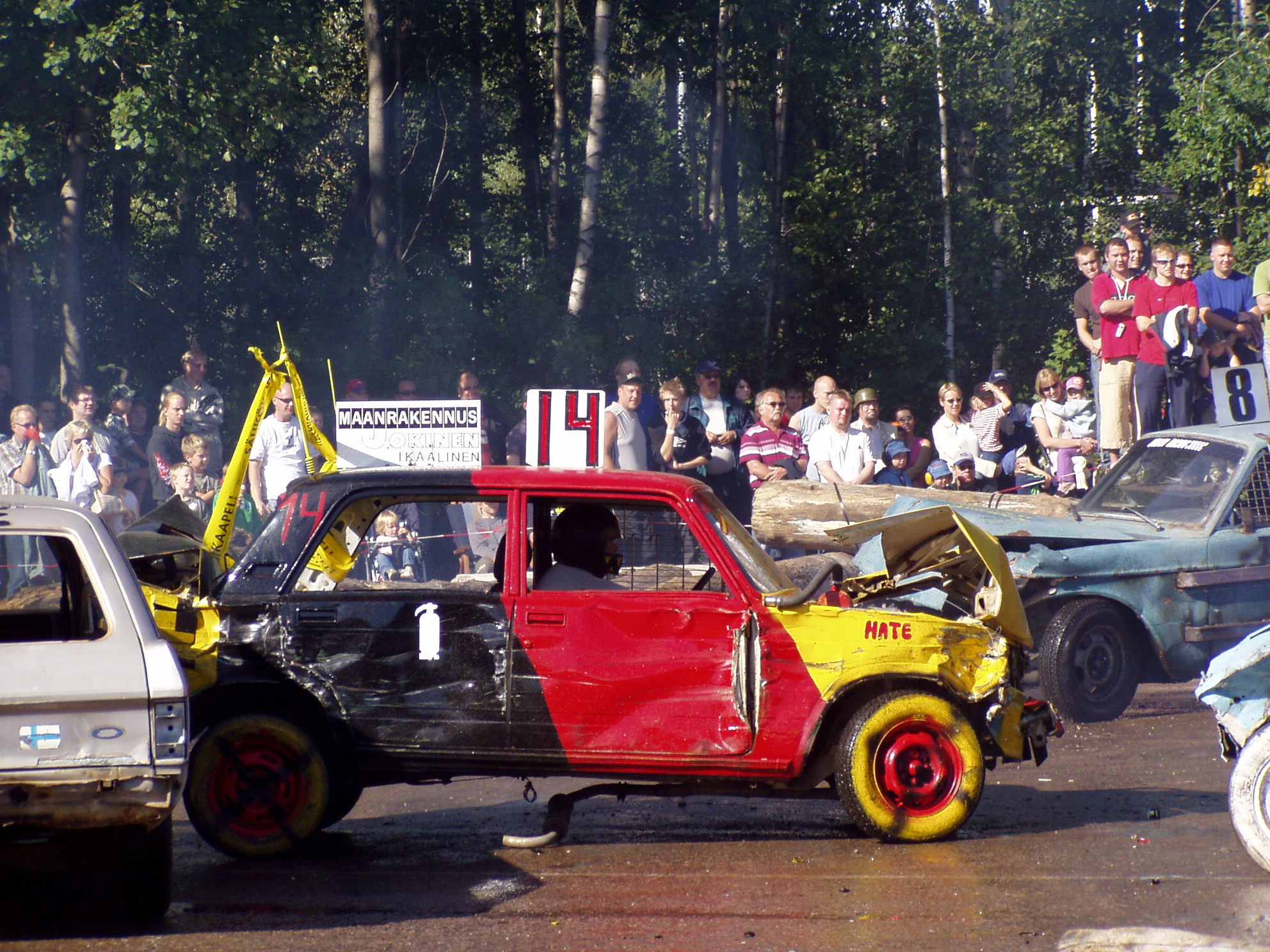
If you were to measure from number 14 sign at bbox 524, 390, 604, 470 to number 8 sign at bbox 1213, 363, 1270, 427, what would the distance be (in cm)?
579

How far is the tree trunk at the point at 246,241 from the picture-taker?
1988 cm

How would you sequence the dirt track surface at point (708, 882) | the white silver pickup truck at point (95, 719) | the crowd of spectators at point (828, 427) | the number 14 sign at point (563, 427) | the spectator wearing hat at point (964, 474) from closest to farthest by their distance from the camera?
the white silver pickup truck at point (95, 719)
the dirt track surface at point (708, 882)
the number 14 sign at point (563, 427)
the crowd of spectators at point (828, 427)
the spectator wearing hat at point (964, 474)

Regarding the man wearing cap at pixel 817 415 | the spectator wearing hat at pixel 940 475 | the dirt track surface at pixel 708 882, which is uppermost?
the man wearing cap at pixel 817 415

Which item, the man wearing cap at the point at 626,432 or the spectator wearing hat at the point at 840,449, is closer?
the man wearing cap at the point at 626,432

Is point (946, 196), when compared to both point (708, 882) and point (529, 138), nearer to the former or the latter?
point (529, 138)

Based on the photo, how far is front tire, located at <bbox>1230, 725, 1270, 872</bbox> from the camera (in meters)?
5.29

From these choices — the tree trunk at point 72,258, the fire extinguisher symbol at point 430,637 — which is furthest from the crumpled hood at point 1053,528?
the tree trunk at point 72,258

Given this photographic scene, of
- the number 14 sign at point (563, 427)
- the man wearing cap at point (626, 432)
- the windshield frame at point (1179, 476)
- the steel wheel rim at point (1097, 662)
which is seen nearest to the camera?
the steel wheel rim at point (1097, 662)

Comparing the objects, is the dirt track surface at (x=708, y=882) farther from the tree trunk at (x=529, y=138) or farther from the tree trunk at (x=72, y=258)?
the tree trunk at (x=529, y=138)

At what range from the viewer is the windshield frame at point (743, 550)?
589 centimetres

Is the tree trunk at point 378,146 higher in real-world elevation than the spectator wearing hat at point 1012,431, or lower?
higher

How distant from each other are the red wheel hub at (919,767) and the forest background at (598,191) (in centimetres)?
1210

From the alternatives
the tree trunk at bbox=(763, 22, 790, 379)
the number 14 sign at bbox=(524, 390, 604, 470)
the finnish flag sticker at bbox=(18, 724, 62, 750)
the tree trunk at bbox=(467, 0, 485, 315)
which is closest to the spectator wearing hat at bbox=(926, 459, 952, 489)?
the number 14 sign at bbox=(524, 390, 604, 470)

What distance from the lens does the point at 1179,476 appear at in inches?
375
